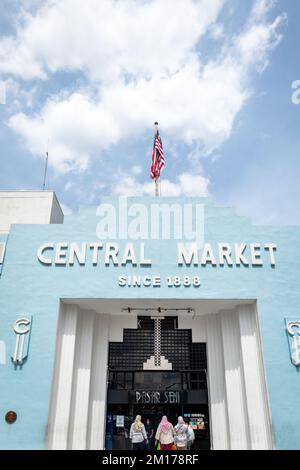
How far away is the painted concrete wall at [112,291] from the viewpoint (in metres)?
13.3

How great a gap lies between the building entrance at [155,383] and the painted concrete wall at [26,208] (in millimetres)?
6934

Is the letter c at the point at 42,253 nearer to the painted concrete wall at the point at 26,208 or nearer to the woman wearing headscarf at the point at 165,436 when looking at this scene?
the painted concrete wall at the point at 26,208

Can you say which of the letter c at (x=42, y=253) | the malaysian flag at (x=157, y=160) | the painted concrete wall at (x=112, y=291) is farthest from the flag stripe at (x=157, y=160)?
the letter c at (x=42, y=253)

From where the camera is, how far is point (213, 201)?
1647 centimetres

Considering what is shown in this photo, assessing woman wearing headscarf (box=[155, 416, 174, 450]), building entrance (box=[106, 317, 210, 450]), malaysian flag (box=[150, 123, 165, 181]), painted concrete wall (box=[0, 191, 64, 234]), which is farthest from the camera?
malaysian flag (box=[150, 123, 165, 181])

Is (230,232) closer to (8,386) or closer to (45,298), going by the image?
(45,298)

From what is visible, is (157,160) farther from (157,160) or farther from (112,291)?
(112,291)

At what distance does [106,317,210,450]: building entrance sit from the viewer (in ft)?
52.5

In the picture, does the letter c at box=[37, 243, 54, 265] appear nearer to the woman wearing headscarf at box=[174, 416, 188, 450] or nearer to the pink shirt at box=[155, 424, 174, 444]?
the pink shirt at box=[155, 424, 174, 444]

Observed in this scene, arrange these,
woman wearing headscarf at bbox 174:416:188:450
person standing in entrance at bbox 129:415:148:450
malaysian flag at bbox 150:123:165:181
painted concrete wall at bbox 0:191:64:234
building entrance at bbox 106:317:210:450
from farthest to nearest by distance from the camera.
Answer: malaysian flag at bbox 150:123:165:181 → painted concrete wall at bbox 0:191:64:234 → building entrance at bbox 106:317:210:450 → person standing in entrance at bbox 129:415:148:450 → woman wearing headscarf at bbox 174:416:188:450

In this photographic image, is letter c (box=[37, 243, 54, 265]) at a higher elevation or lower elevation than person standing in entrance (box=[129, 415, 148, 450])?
higher

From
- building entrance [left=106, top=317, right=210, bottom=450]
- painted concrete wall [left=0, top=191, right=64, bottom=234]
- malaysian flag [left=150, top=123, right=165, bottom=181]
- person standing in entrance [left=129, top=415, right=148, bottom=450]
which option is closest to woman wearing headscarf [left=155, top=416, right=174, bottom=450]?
person standing in entrance [left=129, top=415, right=148, bottom=450]

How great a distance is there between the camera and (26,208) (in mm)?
18047

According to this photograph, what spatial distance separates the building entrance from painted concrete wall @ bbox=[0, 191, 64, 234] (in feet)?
22.8
